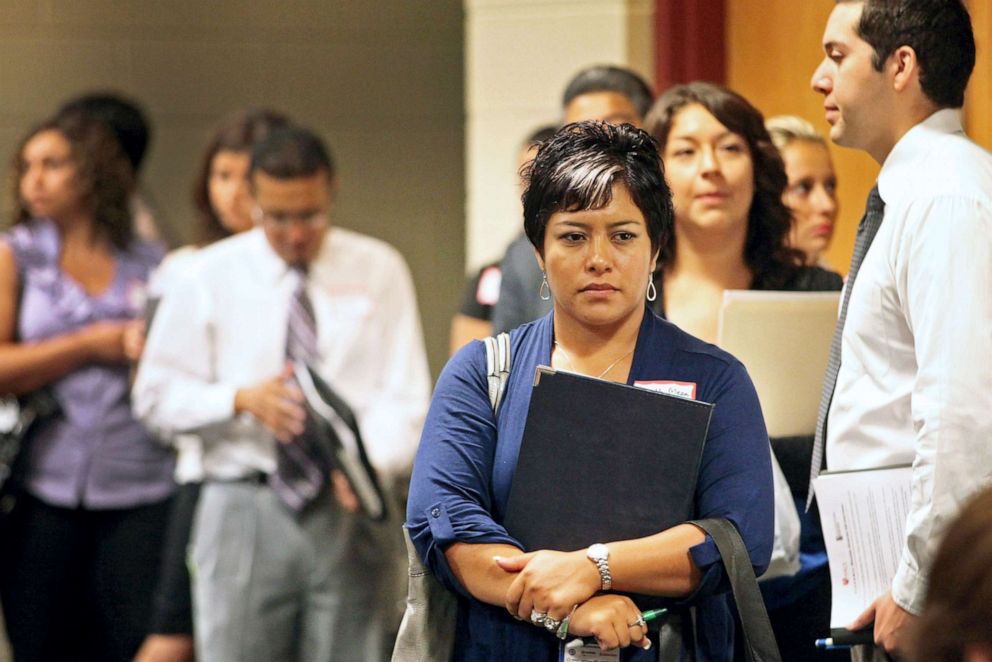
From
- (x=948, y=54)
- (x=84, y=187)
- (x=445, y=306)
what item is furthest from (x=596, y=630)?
(x=445, y=306)

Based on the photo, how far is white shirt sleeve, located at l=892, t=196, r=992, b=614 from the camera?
1917mm

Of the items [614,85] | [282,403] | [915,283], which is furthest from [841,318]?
[282,403]

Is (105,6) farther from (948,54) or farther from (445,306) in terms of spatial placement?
(948,54)

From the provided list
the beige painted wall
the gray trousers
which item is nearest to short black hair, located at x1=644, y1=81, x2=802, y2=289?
the gray trousers

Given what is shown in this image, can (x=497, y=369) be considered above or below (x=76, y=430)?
above

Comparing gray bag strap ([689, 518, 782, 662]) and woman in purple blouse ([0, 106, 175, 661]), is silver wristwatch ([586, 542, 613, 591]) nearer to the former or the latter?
gray bag strap ([689, 518, 782, 662])

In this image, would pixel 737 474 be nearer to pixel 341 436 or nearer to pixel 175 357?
pixel 341 436

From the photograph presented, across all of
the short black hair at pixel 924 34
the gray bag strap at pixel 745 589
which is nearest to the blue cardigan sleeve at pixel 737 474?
the gray bag strap at pixel 745 589

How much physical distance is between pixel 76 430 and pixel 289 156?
0.96 metres

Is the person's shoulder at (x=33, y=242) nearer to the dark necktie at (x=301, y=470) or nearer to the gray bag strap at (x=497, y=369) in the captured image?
the dark necktie at (x=301, y=470)

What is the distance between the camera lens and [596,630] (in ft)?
5.89

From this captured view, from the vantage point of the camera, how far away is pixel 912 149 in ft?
7.06

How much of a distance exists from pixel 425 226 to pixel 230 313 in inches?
85.6

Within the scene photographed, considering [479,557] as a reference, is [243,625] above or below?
below
